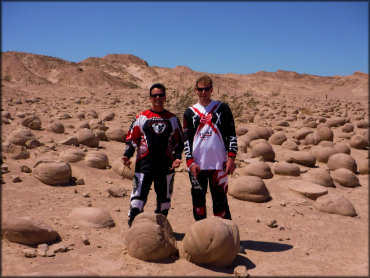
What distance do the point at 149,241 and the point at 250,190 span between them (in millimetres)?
2669

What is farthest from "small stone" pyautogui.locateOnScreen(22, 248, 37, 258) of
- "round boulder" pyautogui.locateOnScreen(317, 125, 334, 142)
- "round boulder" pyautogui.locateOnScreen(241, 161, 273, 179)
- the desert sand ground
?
"round boulder" pyautogui.locateOnScreen(317, 125, 334, 142)

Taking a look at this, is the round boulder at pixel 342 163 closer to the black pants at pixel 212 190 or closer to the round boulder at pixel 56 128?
the black pants at pixel 212 190

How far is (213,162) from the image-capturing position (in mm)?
3205

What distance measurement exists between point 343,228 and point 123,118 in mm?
9348

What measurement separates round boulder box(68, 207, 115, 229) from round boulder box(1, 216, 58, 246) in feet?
1.84

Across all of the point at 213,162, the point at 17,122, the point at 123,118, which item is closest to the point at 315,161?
the point at 213,162

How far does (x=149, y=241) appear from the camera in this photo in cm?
302

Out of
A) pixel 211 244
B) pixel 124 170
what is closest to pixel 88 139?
pixel 124 170

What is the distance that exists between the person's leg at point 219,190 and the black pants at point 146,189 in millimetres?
499

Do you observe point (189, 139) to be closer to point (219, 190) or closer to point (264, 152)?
point (219, 190)

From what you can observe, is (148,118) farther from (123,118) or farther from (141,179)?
(123,118)

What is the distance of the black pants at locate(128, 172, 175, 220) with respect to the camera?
340cm

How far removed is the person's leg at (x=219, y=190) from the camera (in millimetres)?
3250

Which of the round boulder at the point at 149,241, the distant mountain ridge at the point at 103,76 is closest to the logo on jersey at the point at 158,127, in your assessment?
the round boulder at the point at 149,241
